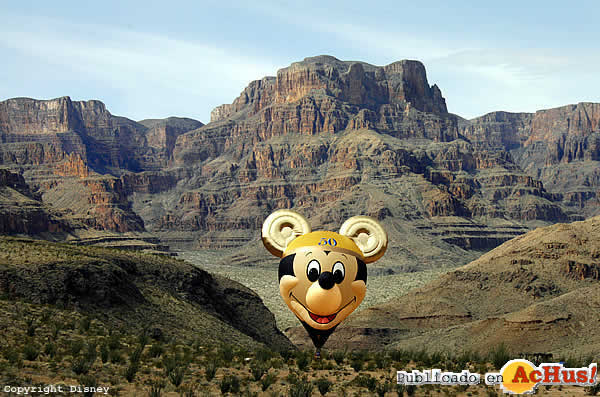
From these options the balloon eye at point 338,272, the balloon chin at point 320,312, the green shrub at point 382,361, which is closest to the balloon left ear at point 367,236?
the balloon chin at point 320,312

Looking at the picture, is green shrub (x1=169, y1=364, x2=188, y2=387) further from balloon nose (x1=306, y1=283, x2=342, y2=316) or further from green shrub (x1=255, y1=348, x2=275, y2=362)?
balloon nose (x1=306, y1=283, x2=342, y2=316)

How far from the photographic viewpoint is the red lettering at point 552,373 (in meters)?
31.3

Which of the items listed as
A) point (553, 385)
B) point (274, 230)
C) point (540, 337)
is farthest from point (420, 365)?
point (540, 337)

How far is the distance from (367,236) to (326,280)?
5.17 m

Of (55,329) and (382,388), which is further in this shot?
(55,329)

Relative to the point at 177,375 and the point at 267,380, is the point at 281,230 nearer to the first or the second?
→ the point at 267,380

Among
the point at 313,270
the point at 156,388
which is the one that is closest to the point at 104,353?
the point at 156,388

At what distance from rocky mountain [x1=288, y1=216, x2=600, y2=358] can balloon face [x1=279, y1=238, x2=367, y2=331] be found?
4108cm

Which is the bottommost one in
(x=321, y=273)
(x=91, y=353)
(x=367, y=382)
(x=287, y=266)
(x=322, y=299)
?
(x=367, y=382)

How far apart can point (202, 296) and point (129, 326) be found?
15.8 metres

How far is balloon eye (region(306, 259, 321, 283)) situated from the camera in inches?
1387

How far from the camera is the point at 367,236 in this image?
3909 centimetres

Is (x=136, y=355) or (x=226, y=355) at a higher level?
(x=136, y=355)

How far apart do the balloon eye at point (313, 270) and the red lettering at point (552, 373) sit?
1085 centimetres
